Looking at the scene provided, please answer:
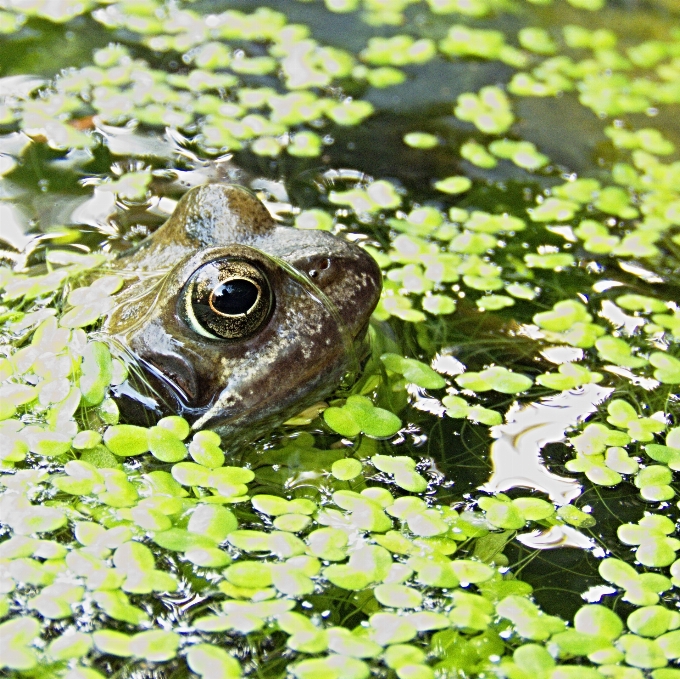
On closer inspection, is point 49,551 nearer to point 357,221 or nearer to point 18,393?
point 18,393

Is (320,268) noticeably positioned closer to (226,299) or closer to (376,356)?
(226,299)

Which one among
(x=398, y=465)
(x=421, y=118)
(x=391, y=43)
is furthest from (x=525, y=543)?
(x=391, y=43)

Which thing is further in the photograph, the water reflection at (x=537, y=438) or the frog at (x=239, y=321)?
the water reflection at (x=537, y=438)

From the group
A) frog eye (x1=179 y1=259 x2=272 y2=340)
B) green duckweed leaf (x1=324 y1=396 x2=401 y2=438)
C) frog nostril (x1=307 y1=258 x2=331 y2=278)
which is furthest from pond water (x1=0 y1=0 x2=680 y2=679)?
frog nostril (x1=307 y1=258 x2=331 y2=278)

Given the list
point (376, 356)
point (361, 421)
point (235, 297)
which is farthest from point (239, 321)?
point (376, 356)

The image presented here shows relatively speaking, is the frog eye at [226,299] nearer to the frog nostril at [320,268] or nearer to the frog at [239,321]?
the frog at [239,321]

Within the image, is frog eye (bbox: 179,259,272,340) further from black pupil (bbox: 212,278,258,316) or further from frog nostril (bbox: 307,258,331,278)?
frog nostril (bbox: 307,258,331,278)

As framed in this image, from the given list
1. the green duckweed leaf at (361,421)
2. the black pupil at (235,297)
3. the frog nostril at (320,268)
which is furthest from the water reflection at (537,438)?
the black pupil at (235,297)
